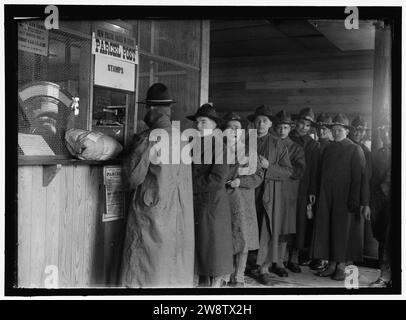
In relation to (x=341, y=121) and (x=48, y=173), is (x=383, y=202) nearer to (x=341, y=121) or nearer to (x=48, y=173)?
(x=341, y=121)

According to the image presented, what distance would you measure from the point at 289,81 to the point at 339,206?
5.70ft

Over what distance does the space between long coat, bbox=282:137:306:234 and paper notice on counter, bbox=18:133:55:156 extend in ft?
5.61

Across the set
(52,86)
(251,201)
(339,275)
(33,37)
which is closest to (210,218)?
(251,201)

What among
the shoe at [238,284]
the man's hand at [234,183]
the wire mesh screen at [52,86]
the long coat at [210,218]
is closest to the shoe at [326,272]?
the shoe at [238,284]

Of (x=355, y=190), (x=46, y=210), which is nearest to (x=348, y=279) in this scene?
(x=355, y=190)

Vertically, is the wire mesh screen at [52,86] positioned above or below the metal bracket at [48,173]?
above

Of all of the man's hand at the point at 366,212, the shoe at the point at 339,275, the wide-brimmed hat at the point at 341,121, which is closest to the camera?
the man's hand at the point at 366,212

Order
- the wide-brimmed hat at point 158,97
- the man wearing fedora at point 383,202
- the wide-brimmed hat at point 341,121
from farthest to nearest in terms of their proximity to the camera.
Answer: the wide-brimmed hat at point 341,121 → the man wearing fedora at point 383,202 → the wide-brimmed hat at point 158,97

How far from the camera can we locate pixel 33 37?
3068 millimetres

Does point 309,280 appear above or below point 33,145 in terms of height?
below

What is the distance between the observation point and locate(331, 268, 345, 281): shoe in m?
3.77

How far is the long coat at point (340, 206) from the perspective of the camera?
3.77 m

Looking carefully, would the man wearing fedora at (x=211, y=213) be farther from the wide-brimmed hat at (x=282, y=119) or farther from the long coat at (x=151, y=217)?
the wide-brimmed hat at (x=282, y=119)

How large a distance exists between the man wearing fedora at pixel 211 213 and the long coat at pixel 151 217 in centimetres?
20
